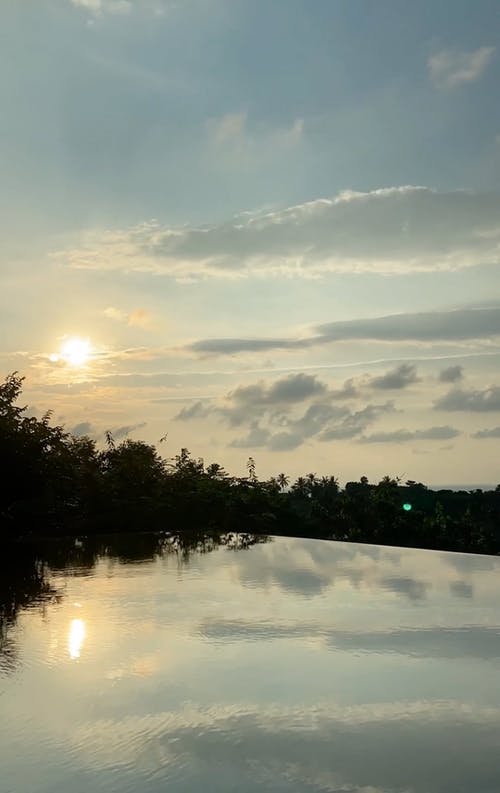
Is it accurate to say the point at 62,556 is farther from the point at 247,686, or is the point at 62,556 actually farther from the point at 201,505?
the point at 247,686

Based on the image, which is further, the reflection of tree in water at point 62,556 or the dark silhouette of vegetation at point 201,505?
the dark silhouette of vegetation at point 201,505

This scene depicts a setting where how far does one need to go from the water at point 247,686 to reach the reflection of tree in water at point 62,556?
2.1 inches

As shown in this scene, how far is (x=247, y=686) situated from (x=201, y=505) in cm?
986

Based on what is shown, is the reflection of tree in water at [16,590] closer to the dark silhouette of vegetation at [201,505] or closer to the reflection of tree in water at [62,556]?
the reflection of tree in water at [62,556]

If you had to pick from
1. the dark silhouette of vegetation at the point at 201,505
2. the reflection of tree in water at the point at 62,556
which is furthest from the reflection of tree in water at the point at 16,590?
the dark silhouette of vegetation at the point at 201,505

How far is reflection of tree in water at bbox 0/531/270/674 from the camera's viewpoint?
5.66 m

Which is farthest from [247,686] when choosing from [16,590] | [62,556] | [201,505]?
[201,505]

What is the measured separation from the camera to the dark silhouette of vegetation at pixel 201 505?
11992 millimetres

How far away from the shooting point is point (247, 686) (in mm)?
3691

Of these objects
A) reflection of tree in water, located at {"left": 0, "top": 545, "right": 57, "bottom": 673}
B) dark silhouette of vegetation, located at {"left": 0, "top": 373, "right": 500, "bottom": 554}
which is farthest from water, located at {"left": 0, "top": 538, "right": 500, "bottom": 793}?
dark silhouette of vegetation, located at {"left": 0, "top": 373, "right": 500, "bottom": 554}

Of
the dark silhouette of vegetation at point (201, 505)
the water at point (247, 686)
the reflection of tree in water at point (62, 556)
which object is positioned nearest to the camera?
the water at point (247, 686)

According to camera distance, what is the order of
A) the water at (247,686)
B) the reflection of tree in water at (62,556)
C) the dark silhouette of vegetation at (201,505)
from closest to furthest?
1. the water at (247,686)
2. the reflection of tree in water at (62,556)
3. the dark silhouette of vegetation at (201,505)

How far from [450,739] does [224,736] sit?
39.7 inches

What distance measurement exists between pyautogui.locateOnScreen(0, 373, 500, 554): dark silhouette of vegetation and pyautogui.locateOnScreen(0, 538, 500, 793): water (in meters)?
4.90
